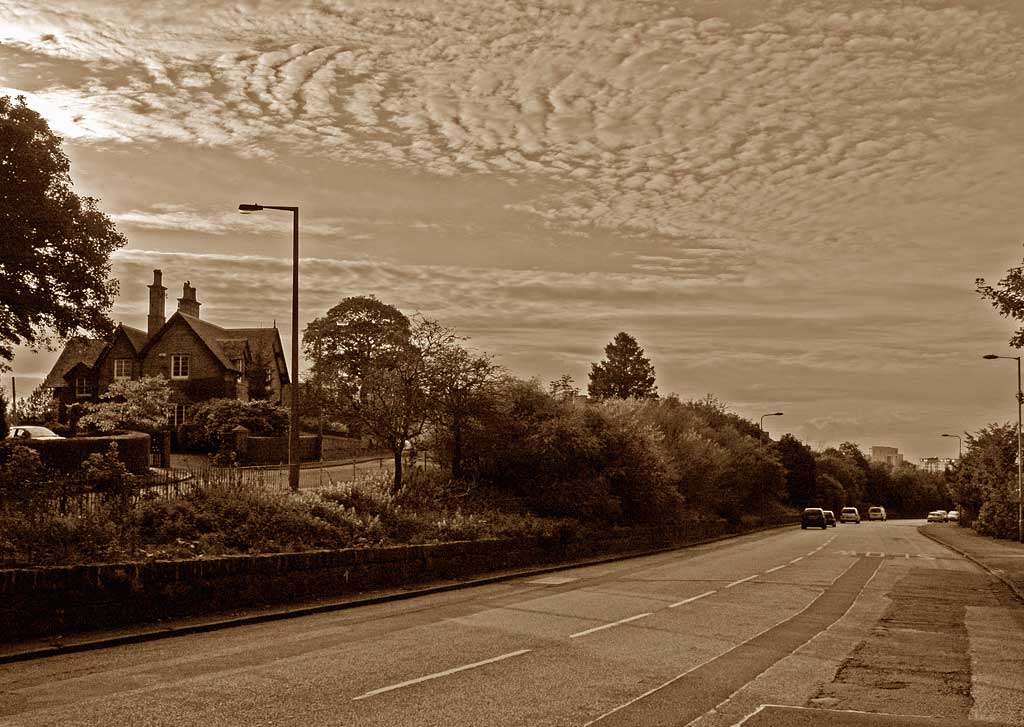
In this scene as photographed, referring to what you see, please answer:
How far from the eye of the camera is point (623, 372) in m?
110

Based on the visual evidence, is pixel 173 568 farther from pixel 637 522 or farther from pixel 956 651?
pixel 637 522

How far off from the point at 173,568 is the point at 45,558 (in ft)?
6.27

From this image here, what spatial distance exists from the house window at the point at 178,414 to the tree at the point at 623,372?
54.5 metres

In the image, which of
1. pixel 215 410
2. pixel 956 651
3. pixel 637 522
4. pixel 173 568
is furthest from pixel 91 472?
pixel 215 410

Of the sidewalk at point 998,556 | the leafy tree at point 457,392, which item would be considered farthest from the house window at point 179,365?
the sidewalk at point 998,556

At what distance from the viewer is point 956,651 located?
45.0 feet

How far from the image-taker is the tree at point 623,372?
110 m

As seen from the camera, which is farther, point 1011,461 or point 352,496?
point 1011,461

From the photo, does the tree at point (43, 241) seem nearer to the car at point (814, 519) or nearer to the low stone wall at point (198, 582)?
the low stone wall at point (198, 582)

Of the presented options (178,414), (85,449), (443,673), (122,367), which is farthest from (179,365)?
(443,673)

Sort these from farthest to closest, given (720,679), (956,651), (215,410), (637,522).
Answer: (215,410)
(637,522)
(956,651)
(720,679)

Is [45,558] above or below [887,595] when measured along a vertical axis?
above

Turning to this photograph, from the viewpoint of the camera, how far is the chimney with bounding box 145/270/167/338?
69.3 meters

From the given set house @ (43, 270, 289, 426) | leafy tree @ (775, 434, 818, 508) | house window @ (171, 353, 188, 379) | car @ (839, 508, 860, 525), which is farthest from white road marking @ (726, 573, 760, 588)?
leafy tree @ (775, 434, 818, 508)
